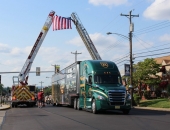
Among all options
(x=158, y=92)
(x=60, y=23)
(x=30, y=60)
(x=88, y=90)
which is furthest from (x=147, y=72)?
(x=88, y=90)

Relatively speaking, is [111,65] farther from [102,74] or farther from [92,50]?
[92,50]

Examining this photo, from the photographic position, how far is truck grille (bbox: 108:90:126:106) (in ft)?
64.6

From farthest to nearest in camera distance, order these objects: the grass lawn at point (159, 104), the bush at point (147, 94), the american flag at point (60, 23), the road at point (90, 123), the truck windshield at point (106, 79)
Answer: the bush at point (147, 94) < the american flag at point (60, 23) < the grass lawn at point (159, 104) < the truck windshield at point (106, 79) < the road at point (90, 123)

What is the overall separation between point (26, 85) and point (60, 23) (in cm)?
1063

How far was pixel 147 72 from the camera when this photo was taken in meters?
47.7

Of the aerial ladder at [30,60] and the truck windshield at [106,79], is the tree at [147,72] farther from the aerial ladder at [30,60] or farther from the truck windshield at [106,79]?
the truck windshield at [106,79]

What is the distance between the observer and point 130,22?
4009 cm

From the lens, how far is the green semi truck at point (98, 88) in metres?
19.8

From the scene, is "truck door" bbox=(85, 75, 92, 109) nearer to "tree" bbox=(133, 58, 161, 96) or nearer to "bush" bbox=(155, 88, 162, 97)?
"tree" bbox=(133, 58, 161, 96)

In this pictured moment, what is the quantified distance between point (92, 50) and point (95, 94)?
1166 inches

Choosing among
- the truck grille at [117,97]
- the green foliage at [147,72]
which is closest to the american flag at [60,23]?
the green foliage at [147,72]

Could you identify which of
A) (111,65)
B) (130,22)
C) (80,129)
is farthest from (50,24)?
(80,129)

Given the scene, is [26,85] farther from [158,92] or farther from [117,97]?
[158,92]

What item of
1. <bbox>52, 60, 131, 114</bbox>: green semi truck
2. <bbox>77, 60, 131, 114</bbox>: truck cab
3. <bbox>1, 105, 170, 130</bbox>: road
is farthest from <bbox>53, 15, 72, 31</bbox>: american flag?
<bbox>1, 105, 170, 130</bbox>: road
